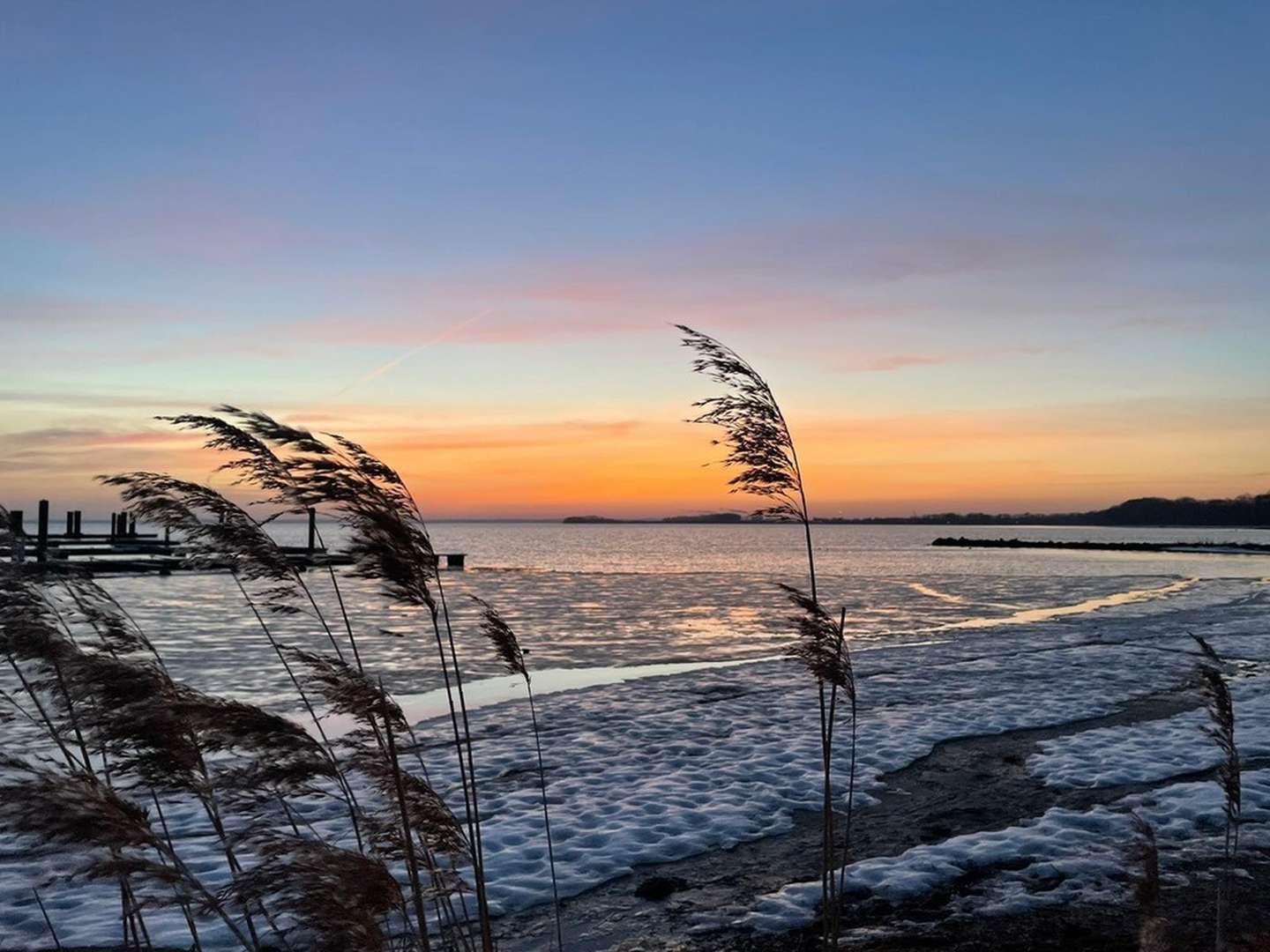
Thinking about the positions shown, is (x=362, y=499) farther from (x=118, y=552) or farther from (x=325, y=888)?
(x=118, y=552)

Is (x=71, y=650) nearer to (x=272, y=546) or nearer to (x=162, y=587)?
(x=272, y=546)

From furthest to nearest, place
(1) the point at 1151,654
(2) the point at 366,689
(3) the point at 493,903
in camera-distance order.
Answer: (1) the point at 1151,654 → (3) the point at 493,903 → (2) the point at 366,689

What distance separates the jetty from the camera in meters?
5.40

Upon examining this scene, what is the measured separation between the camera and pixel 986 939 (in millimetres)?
6410

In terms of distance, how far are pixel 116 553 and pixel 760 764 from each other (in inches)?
2212

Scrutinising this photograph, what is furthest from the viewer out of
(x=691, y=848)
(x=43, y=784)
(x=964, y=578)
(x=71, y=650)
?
(x=964, y=578)

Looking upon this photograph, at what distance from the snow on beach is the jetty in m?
1.64

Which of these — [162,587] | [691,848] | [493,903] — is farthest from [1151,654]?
[162,587]

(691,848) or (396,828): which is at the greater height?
(396,828)

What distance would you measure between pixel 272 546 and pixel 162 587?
40.8 m

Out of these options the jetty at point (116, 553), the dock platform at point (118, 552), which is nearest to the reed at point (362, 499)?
the jetty at point (116, 553)

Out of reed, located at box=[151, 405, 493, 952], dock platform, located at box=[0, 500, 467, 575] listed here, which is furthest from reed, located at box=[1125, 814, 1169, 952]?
dock platform, located at box=[0, 500, 467, 575]

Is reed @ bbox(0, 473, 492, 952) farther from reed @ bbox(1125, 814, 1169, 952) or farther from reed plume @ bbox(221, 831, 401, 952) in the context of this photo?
reed @ bbox(1125, 814, 1169, 952)

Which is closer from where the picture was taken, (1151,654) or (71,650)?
(71,650)
